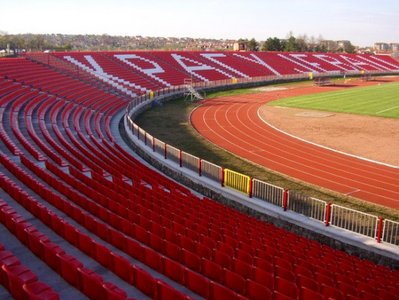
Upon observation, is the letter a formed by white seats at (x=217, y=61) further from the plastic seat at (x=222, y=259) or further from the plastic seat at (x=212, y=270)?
the plastic seat at (x=212, y=270)

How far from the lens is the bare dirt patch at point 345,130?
2544 centimetres

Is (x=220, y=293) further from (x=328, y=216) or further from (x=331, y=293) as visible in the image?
(x=328, y=216)

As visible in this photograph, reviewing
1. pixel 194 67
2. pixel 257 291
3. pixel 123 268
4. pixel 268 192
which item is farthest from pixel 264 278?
pixel 194 67

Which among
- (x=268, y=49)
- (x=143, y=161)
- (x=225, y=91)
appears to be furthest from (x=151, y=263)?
(x=268, y=49)

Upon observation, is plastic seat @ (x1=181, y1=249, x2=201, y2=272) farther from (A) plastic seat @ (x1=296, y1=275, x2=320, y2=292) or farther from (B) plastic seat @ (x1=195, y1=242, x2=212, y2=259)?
(A) plastic seat @ (x1=296, y1=275, x2=320, y2=292)

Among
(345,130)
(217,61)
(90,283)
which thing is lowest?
(345,130)

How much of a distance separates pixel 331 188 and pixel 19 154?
1331 centimetres

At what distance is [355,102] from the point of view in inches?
1821

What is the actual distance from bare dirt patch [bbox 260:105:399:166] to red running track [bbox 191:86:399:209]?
1.33 meters

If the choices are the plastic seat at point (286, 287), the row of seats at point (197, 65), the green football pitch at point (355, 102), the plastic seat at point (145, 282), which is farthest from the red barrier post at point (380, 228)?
the row of seats at point (197, 65)

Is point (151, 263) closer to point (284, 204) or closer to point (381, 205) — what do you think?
point (284, 204)

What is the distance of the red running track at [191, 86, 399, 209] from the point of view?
19.1m

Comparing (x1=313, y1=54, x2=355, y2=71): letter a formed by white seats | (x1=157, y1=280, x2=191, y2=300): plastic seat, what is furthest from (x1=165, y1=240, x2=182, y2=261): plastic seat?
(x1=313, y1=54, x2=355, y2=71): letter a formed by white seats

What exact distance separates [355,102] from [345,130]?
16.6m
